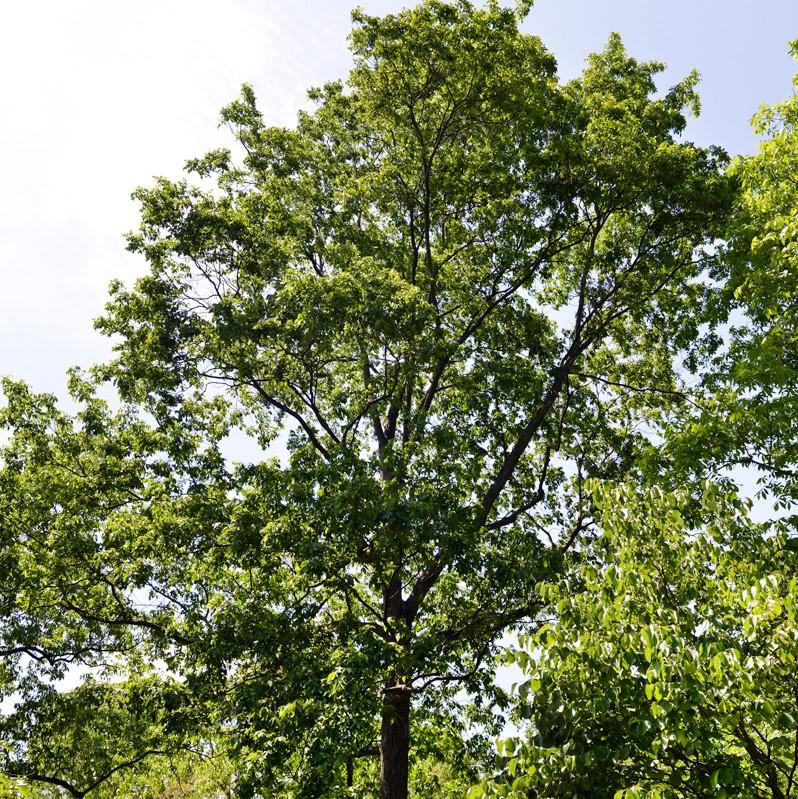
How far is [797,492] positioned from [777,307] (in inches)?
153

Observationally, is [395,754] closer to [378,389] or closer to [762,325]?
[378,389]

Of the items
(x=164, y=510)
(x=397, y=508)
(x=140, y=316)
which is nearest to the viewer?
(x=397, y=508)

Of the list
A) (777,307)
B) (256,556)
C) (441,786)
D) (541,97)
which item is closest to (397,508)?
(256,556)

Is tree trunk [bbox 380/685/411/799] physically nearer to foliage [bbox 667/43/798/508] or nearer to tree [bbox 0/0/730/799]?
tree [bbox 0/0/730/799]

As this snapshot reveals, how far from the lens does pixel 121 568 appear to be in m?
13.0

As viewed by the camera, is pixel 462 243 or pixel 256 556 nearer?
pixel 256 556

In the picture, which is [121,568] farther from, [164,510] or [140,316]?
[140,316]

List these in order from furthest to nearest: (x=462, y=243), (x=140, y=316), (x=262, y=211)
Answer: (x=462, y=243), (x=262, y=211), (x=140, y=316)

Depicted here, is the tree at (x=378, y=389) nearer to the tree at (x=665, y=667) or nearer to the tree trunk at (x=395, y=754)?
the tree trunk at (x=395, y=754)

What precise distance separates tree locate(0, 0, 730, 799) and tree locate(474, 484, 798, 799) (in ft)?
15.0

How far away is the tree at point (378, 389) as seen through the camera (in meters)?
11.6

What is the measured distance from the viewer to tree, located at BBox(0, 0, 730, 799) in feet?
38.0

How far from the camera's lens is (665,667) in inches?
217

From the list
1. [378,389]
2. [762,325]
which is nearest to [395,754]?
[378,389]
